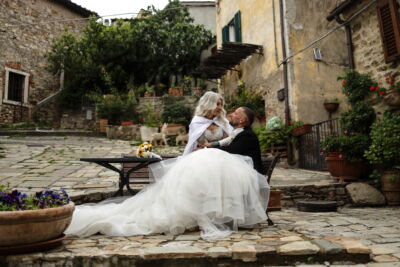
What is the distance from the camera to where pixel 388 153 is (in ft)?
17.5

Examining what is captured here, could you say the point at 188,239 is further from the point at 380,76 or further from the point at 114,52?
the point at 114,52

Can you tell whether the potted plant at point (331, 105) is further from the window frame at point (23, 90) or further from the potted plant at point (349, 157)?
the window frame at point (23, 90)

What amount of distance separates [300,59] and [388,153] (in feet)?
15.6

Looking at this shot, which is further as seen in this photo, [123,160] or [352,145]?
[352,145]

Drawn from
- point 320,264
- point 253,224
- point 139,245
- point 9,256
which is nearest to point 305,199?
point 253,224

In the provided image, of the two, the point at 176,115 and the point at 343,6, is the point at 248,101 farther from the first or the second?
the point at 343,6

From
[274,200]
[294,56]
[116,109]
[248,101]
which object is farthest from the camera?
[116,109]

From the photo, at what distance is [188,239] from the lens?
10.0 ft

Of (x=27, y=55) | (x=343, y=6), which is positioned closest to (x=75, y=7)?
(x=27, y=55)

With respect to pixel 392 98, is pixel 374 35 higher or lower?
higher

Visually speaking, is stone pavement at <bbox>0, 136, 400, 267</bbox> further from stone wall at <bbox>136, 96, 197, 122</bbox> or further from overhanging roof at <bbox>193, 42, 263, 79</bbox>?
stone wall at <bbox>136, 96, 197, 122</bbox>

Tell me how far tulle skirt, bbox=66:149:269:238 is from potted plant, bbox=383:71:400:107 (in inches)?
145

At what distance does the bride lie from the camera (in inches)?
128

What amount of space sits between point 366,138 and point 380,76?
1373 millimetres
